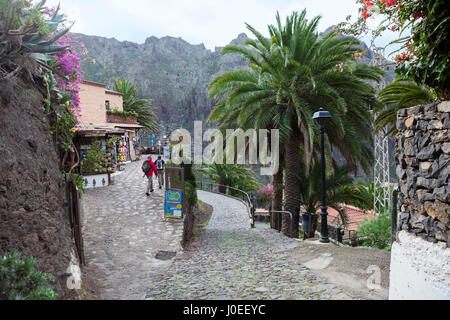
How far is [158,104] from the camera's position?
75438mm

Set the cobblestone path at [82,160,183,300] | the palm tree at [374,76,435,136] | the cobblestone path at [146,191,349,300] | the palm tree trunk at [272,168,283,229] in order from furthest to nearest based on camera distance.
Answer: the palm tree trunk at [272,168,283,229] → the cobblestone path at [82,160,183,300] → the cobblestone path at [146,191,349,300] → the palm tree at [374,76,435,136]

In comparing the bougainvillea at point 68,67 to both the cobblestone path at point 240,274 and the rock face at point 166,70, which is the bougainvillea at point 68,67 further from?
the rock face at point 166,70

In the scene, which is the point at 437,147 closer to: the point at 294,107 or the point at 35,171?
the point at 35,171

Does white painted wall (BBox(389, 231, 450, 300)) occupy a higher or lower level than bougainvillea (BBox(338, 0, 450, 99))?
lower

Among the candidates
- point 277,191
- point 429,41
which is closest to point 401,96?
point 429,41

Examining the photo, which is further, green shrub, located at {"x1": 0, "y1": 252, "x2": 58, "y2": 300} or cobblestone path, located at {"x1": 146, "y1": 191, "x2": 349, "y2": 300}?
cobblestone path, located at {"x1": 146, "y1": 191, "x2": 349, "y2": 300}

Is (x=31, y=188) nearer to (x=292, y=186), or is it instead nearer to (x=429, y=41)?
(x=429, y=41)

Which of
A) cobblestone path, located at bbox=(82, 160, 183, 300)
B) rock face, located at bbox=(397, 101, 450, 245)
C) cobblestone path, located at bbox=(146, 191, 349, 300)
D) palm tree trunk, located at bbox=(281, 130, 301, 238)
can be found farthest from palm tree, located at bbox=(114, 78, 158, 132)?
rock face, located at bbox=(397, 101, 450, 245)

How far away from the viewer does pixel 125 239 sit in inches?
330

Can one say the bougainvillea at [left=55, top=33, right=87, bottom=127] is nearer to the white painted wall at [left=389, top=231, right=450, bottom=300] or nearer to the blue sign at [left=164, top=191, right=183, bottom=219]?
the blue sign at [left=164, top=191, right=183, bottom=219]

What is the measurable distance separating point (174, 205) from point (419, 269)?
756 cm

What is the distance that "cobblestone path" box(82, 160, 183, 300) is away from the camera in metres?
5.86

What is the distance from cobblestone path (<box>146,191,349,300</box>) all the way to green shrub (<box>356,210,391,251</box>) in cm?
615

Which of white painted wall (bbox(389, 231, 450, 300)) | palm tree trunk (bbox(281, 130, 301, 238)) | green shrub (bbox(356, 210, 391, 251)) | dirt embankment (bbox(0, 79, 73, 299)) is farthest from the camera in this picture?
green shrub (bbox(356, 210, 391, 251))
